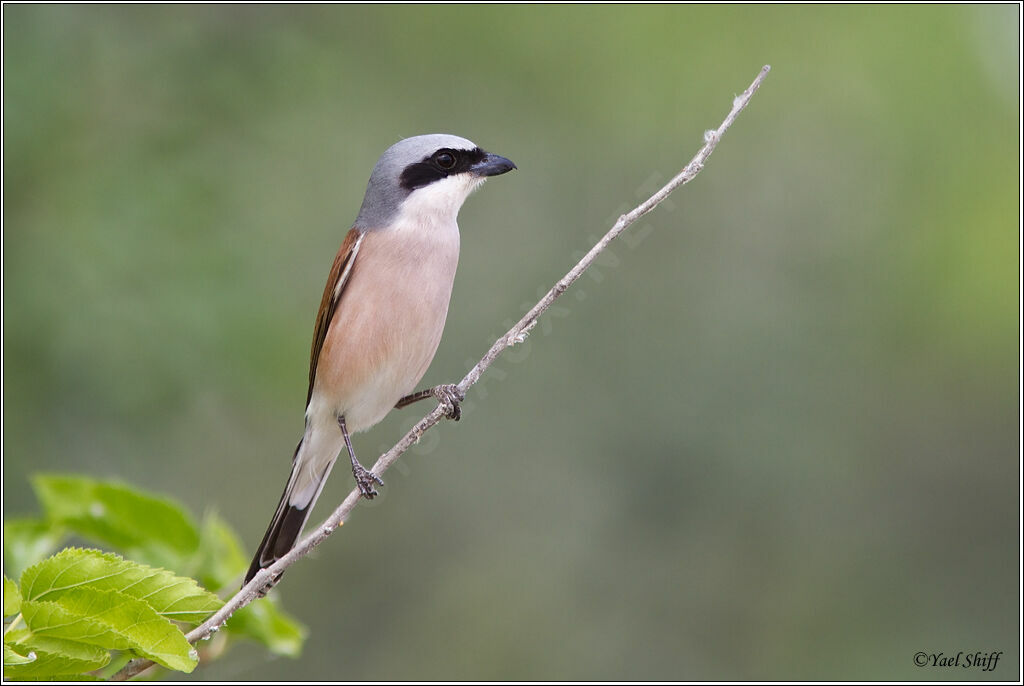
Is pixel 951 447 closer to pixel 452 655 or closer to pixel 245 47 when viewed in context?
pixel 452 655

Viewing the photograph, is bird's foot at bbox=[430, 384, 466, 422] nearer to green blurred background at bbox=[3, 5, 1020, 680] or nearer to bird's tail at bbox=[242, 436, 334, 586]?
bird's tail at bbox=[242, 436, 334, 586]

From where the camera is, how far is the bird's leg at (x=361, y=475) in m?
2.36

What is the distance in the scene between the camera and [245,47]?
5.71 m

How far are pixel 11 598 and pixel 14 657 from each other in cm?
10

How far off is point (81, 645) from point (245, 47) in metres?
4.65

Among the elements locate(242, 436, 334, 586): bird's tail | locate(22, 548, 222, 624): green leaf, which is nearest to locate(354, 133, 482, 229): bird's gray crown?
locate(242, 436, 334, 586): bird's tail

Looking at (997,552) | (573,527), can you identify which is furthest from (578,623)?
(997,552)

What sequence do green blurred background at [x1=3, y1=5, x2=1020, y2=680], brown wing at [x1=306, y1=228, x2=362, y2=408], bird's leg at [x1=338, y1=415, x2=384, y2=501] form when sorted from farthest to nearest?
green blurred background at [x1=3, y1=5, x2=1020, y2=680] < brown wing at [x1=306, y1=228, x2=362, y2=408] < bird's leg at [x1=338, y1=415, x2=384, y2=501]

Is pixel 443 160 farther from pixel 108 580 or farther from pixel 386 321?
pixel 108 580

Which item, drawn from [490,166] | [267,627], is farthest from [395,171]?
[267,627]

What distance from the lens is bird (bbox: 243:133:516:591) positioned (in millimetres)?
2957

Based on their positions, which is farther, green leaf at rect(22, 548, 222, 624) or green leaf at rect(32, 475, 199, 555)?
green leaf at rect(32, 475, 199, 555)

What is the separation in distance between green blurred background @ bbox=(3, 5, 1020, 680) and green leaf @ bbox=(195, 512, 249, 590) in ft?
10.2

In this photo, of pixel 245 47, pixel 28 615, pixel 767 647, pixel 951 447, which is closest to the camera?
pixel 28 615
